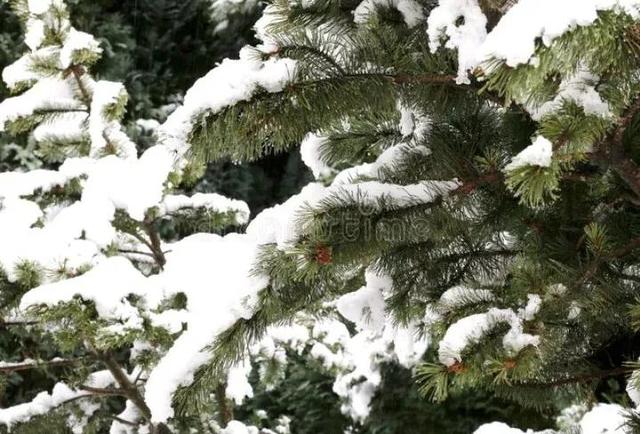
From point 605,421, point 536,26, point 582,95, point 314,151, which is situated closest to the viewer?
point 536,26

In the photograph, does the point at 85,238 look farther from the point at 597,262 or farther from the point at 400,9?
the point at 597,262

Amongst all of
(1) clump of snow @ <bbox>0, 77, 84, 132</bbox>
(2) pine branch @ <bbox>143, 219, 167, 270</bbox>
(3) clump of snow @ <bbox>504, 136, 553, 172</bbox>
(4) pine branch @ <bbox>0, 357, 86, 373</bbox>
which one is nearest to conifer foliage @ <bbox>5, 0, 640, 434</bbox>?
(3) clump of snow @ <bbox>504, 136, 553, 172</bbox>

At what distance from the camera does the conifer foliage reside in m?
1.05

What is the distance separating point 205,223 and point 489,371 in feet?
6.34

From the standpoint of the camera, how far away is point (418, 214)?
4.39ft

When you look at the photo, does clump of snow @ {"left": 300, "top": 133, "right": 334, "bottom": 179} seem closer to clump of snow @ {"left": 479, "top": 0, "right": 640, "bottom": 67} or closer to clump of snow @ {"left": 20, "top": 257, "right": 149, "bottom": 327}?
clump of snow @ {"left": 20, "top": 257, "right": 149, "bottom": 327}

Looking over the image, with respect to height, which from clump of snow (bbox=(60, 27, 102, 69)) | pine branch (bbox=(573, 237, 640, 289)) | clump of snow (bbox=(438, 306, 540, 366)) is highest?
clump of snow (bbox=(60, 27, 102, 69))

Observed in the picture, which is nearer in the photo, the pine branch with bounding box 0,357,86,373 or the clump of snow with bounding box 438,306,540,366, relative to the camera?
the clump of snow with bounding box 438,306,540,366

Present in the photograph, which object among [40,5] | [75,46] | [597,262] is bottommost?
[597,262]

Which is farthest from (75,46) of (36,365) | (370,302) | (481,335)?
(481,335)

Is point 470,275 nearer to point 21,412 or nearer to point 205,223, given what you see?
point 205,223

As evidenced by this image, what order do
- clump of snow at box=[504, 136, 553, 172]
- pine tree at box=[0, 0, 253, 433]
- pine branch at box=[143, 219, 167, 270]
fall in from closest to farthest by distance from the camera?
clump of snow at box=[504, 136, 553, 172] < pine tree at box=[0, 0, 253, 433] < pine branch at box=[143, 219, 167, 270]

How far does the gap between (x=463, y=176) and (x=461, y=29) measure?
1.17 ft

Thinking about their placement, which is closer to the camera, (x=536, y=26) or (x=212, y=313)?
(x=536, y=26)
